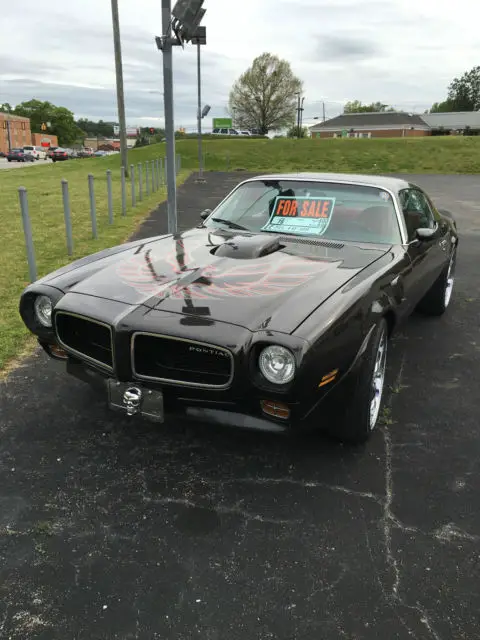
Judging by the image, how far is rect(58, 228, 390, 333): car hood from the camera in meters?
2.56

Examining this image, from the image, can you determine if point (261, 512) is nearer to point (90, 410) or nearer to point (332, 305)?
point (332, 305)

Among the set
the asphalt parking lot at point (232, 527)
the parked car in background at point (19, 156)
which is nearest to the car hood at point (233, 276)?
the asphalt parking lot at point (232, 527)

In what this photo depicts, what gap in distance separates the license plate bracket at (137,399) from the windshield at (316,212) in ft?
5.81

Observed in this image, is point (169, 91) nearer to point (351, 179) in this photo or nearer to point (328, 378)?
point (351, 179)

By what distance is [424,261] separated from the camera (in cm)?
406

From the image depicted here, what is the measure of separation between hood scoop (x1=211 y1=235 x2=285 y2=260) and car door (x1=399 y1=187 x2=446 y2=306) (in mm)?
990

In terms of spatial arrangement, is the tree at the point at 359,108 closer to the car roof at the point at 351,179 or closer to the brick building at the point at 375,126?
the brick building at the point at 375,126

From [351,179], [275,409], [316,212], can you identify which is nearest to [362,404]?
[275,409]

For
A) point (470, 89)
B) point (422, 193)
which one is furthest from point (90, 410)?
point (470, 89)

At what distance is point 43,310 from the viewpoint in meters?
3.06

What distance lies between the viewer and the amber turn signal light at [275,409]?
2.43m

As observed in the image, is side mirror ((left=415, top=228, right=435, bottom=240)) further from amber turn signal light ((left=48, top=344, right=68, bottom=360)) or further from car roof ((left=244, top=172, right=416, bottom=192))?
amber turn signal light ((left=48, top=344, right=68, bottom=360))

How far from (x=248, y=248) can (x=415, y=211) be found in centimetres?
172

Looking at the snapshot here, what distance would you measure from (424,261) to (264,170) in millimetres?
27982
